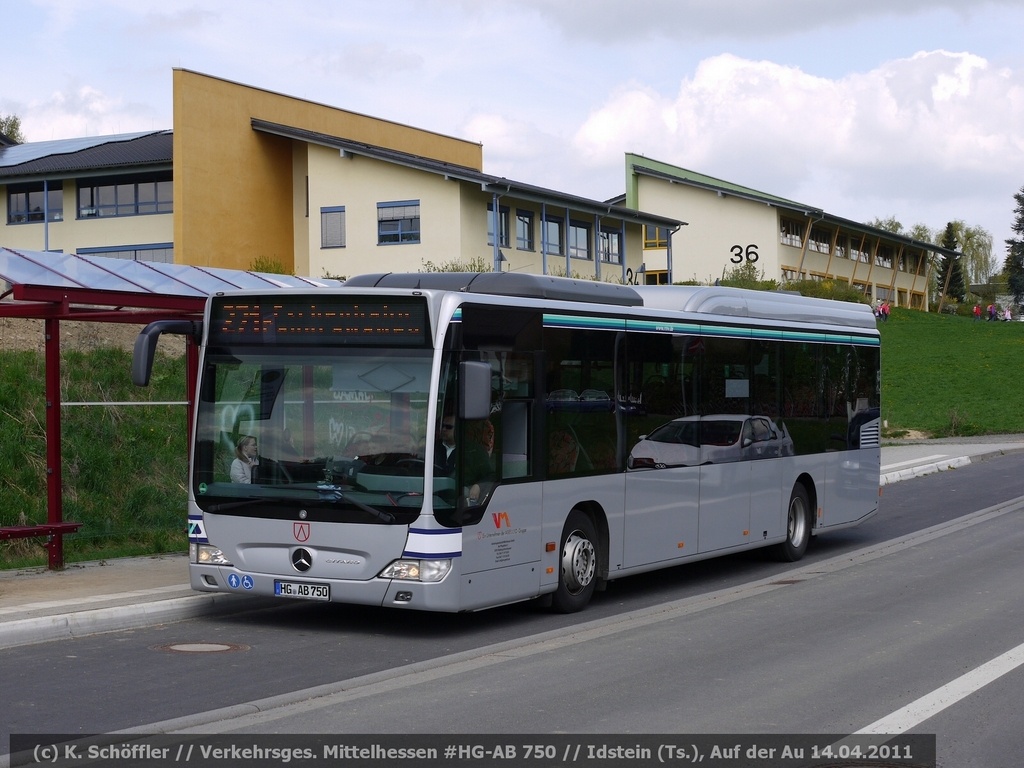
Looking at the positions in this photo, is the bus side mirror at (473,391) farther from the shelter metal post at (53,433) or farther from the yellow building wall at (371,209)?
the yellow building wall at (371,209)

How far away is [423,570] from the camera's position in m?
9.98

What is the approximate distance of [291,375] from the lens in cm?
1055

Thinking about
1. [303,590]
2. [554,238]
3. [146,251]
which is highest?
[554,238]

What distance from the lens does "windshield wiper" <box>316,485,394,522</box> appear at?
10.1 metres

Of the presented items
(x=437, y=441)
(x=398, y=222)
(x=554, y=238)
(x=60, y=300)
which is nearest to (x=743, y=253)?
(x=554, y=238)

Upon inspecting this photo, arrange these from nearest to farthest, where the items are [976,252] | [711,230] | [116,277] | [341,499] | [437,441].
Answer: [437,441] < [341,499] < [116,277] < [711,230] < [976,252]

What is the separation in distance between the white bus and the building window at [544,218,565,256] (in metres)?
41.4

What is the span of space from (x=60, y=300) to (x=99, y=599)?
3002 mm

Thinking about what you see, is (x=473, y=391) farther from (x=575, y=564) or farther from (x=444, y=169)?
(x=444, y=169)

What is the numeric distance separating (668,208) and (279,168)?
28.6 m

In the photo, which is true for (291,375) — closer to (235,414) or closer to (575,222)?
(235,414)

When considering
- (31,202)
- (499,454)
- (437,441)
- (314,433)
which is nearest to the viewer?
(437,441)

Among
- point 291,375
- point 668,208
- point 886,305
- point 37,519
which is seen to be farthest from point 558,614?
point 886,305

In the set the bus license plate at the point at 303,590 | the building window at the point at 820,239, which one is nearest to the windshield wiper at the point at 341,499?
the bus license plate at the point at 303,590
